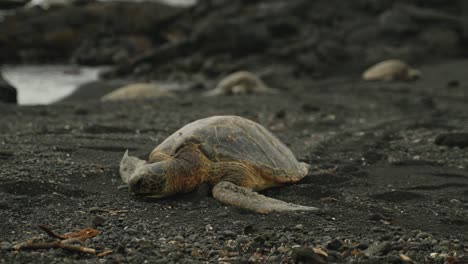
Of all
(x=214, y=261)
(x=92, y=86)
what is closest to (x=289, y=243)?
(x=214, y=261)

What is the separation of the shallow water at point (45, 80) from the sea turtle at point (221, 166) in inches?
343

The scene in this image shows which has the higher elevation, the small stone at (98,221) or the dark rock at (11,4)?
the dark rock at (11,4)

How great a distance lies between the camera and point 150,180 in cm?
380

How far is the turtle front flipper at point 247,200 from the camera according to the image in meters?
3.68

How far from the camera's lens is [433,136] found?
6.70 m

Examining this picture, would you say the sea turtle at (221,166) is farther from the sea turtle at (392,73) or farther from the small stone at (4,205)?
the sea turtle at (392,73)

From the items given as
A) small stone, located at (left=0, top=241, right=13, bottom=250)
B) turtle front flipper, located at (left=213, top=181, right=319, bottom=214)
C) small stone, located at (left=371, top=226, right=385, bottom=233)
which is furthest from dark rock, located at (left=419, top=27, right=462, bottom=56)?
small stone, located at (left=0, top=241, right=13, bottom=250)

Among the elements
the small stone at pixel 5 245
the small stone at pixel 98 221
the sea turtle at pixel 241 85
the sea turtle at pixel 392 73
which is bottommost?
the sea turtle at pixel 392 73

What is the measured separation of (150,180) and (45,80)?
553 inches

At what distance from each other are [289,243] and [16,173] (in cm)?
206

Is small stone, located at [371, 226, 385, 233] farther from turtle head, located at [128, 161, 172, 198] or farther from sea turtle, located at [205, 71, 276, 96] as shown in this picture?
sea turtle, located at [205, 71, 276, 96]

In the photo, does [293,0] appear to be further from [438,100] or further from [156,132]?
[156,132]

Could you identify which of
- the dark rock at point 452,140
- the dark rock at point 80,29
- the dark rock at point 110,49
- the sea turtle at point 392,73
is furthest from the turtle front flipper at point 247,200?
the dark rock at point 80,29

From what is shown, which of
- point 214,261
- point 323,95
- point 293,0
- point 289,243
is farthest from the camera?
point 293,0
